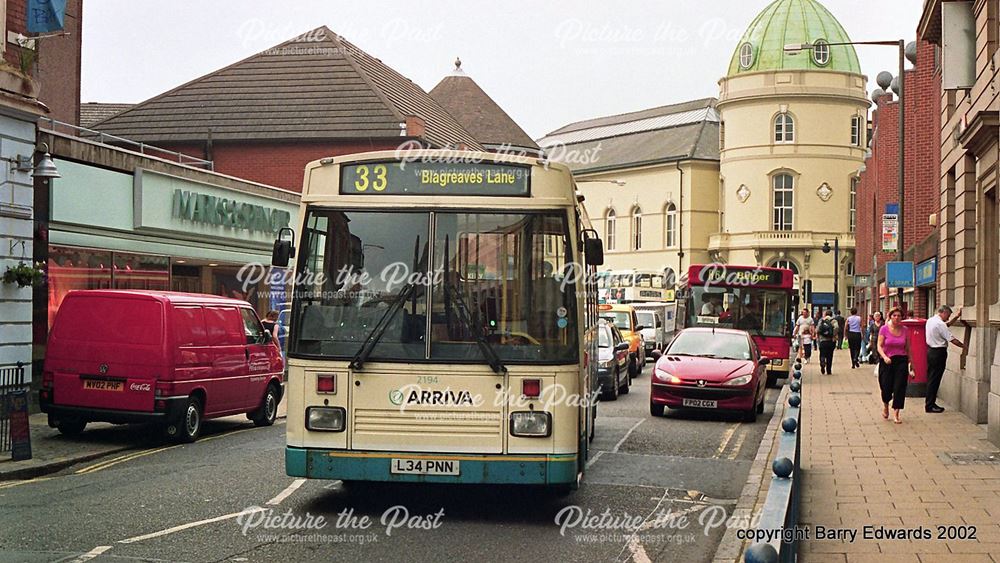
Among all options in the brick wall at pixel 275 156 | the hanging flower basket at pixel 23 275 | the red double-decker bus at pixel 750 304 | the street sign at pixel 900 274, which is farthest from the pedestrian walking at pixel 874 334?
the hanging flower basket at pixel 23 275

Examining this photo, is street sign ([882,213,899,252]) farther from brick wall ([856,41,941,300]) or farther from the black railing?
the black railing

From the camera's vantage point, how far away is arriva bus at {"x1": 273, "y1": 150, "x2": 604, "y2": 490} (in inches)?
373

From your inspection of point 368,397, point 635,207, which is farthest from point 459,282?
point 635,207

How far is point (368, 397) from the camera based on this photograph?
9555 millimetres

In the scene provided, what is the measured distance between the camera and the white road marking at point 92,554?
7.78m

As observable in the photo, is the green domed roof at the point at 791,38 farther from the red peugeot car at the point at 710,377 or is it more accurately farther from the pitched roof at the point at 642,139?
the red peugeot car at the point at 710,377

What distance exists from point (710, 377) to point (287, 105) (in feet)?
84.4

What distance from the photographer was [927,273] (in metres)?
25.9

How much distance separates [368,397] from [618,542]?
2.34 meters

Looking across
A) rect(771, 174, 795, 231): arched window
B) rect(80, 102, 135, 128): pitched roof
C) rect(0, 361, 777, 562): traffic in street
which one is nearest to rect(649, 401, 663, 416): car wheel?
rect(0, 361, 777, 562): traffic in street

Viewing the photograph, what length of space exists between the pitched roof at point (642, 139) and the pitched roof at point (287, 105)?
3643cm

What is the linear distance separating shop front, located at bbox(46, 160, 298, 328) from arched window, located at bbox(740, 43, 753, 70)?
1745 inches

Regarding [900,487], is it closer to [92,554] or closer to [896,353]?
[896,353]

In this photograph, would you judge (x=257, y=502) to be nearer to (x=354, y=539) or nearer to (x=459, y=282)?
(x=354, y=539)
